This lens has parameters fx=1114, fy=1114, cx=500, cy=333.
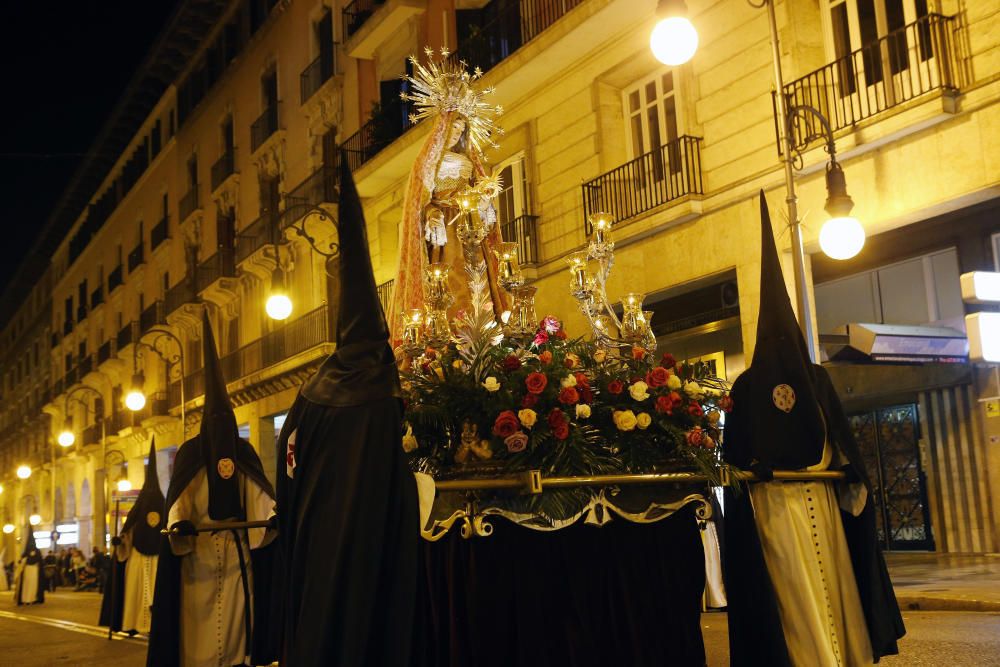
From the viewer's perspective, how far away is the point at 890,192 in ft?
40.4

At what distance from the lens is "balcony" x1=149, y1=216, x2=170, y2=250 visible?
37.0 meters

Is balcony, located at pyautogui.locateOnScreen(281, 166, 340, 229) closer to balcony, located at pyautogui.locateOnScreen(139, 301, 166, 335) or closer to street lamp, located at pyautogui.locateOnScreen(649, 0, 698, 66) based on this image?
balcony, located at pyautogui.locateOnScreen(139, 301, 166, 335)

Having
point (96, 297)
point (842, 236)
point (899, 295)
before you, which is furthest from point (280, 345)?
point (96, 297)

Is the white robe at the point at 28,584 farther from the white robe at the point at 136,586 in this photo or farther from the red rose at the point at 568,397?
the red rose at the point at 568,397

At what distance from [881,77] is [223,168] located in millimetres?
22564

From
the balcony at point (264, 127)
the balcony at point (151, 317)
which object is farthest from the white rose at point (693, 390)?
the balcony at point (151, 317)

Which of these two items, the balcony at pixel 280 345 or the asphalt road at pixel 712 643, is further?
the balcony at pixel 280 345

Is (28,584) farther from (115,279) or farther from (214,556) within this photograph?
(214,556)

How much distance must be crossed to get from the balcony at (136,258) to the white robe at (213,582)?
33490 mm

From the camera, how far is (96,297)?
46531mm

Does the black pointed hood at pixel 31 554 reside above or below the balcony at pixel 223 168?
below

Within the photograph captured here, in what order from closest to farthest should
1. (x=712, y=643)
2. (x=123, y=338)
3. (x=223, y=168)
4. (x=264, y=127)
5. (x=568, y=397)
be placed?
(x=568, y=397), (x=712, y=643), (x=264, y=127), (x=223, y=168), (x=123, y=338)

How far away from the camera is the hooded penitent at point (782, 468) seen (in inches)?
187

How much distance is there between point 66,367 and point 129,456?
1469 cm
